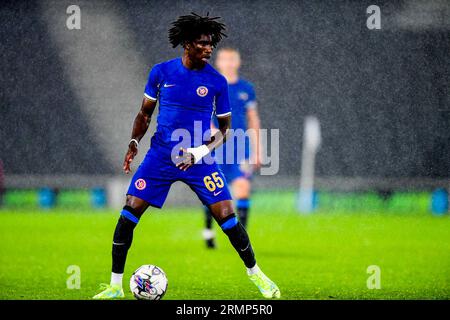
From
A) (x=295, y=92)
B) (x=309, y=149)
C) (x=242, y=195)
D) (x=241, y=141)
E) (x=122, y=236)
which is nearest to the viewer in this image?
(x=122, y=236)

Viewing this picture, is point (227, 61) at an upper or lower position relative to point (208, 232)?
upper

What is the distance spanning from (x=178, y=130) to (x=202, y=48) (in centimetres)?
68

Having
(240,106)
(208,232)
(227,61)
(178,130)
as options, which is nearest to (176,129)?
(178,130)

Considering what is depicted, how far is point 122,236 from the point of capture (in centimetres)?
603

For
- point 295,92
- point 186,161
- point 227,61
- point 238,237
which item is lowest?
point 238,237

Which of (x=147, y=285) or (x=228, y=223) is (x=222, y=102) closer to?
(x=228, y=223)

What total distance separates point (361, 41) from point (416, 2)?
4952 mm

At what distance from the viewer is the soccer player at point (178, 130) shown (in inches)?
235

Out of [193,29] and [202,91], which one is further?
[202,91]

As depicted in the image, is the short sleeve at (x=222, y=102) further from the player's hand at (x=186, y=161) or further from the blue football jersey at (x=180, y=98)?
the player's hand at (x=186, y=161)

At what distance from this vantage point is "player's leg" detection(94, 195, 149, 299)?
5988mm

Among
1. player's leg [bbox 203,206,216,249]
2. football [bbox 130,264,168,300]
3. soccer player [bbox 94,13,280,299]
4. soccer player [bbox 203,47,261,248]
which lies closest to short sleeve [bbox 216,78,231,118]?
soccer player [bbox 94,13,280,299]

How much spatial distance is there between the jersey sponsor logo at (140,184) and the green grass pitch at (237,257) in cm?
114

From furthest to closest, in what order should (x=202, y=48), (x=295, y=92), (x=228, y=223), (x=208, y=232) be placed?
(x=295, y=92)
(x=208, y=232)
(x=228, y=223)
(x=202, y=48)
